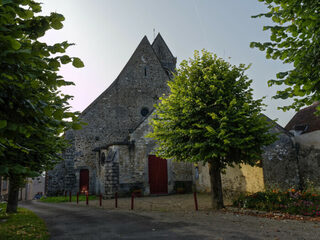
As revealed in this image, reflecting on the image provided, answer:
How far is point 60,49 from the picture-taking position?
102 inches

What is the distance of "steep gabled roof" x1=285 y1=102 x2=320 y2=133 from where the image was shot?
12.5 metres

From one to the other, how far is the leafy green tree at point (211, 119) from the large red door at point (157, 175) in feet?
22.5

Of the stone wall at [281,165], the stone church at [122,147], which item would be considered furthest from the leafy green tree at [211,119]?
the stone church at [122,147]

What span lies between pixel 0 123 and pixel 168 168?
15317 mm

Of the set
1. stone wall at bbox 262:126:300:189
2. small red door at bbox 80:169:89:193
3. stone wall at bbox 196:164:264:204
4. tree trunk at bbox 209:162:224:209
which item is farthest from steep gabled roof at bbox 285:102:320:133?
small red door at bbox 80:169:89:193

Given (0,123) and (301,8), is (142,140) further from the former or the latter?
(0,123)

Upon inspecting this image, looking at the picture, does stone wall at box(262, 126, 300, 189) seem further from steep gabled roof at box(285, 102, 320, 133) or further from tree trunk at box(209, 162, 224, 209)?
tree trunk at box(209, 162, 224, 209)

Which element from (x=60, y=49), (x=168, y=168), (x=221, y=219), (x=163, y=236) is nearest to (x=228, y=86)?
(x=221, y=219)

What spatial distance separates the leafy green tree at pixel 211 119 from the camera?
326 inches

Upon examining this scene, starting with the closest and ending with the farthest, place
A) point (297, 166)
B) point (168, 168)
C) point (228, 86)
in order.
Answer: point (228, 86) < point (297, 166) < point (168, 168)

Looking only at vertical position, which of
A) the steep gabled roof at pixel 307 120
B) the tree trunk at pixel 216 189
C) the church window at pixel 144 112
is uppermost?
the church window at pixel 144 112

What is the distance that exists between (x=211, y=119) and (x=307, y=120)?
27.1 ft

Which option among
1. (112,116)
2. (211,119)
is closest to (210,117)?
(211,119)

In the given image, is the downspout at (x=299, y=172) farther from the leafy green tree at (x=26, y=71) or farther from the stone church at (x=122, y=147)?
the leafy green tree at (x=26, y=71)
